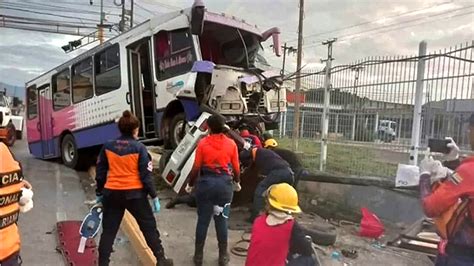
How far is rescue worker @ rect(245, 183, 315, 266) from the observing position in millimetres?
2758

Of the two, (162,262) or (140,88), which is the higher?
(140,88)

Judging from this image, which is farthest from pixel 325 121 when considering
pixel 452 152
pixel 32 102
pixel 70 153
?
pixel 32 102

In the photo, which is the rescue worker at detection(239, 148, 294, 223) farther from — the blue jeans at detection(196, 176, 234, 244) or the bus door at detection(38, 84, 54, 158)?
the bus door at detection(38, 84, 54, 158)

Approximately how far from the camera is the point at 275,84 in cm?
752

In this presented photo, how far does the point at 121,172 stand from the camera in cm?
399

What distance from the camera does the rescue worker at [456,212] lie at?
243 cm

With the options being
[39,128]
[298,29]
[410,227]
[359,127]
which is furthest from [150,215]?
[298,29]

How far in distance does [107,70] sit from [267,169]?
500cm

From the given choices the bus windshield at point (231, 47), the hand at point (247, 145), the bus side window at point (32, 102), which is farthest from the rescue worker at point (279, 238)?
the bus side window at point (32, 102)

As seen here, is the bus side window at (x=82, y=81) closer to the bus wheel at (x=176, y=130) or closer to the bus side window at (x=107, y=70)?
the bus side window at (x=107, y=70)

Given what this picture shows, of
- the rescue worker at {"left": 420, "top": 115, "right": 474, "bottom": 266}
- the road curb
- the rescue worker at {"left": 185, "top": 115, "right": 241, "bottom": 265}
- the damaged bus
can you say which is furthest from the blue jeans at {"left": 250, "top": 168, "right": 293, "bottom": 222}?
the rescue worker at {"left": 420, "top": 115, "right": 474, "bottom": 266}

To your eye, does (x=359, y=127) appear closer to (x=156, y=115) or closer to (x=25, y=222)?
(x=156, y=115)

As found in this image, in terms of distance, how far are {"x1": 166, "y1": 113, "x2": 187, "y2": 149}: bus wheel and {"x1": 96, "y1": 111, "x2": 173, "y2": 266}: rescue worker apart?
302 cm

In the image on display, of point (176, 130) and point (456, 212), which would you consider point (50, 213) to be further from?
point (456, 212)
